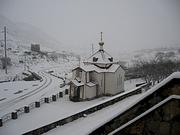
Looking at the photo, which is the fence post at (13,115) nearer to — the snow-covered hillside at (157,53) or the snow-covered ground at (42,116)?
the snow-covered ground at (42,116)

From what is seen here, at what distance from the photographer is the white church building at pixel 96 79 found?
23.2m

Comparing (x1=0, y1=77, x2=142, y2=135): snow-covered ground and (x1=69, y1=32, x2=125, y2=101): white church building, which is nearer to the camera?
(x1=0, y1=77, x2=142, y2=135): snow-covered ground

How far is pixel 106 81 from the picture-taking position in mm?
25453

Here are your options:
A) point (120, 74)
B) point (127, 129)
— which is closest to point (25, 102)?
point (120, 74)

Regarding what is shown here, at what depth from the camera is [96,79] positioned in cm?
2522

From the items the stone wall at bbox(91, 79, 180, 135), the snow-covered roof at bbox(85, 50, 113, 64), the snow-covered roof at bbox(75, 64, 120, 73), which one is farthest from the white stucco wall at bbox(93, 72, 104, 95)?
the stone wall at bbox(91, 79, 180, 135)

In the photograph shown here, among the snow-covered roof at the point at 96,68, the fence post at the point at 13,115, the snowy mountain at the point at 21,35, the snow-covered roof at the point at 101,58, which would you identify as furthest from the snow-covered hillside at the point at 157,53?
the snowy mountain at the point at 21,35

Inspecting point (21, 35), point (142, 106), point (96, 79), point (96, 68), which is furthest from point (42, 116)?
point (21, 35)

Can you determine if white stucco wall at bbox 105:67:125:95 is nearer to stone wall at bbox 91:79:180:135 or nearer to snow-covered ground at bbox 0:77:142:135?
snow-covered ground at bbox 0:77:142:135

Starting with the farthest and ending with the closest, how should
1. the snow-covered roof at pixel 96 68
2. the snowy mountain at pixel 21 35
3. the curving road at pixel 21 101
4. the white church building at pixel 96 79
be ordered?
the snowy mountain at pixel 21 35, the snow-covered roof at pixel 96 68, the white church building at pixel 96 79, the curving road at pixel 21 101

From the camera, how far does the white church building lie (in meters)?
23.2

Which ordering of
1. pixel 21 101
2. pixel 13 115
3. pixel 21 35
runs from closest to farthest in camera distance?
1. pixel 13 115
2. pixel 21 101
3. pixel 21 35

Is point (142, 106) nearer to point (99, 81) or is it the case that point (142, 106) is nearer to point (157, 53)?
point (99, 81)

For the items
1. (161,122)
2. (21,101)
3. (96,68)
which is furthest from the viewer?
(96,68)
